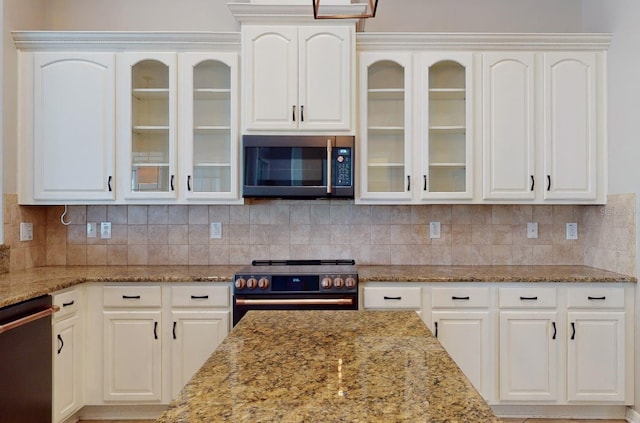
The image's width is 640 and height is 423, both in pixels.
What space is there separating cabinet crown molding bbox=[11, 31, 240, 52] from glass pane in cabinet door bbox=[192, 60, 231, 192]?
14 cm

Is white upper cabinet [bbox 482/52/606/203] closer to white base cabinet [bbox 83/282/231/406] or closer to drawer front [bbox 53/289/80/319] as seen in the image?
white base cabinet [bbox 83/282/231/406]

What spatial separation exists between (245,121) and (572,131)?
7.42ft

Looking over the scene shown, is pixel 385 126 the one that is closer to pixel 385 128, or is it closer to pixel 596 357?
pixel 385 128

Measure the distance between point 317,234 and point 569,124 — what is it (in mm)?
1956

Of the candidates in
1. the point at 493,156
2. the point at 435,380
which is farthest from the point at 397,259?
the point at 435,380

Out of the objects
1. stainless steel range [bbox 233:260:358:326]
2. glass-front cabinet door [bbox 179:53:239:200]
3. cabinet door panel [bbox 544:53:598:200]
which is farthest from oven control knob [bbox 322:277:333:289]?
cabinet door panel [bbox 544:53:598:200]

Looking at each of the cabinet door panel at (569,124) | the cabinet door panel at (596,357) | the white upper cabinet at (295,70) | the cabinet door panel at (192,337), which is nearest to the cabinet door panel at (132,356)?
the cabinet door panel at (192,337)

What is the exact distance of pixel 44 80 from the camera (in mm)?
2977

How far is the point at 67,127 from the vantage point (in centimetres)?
298

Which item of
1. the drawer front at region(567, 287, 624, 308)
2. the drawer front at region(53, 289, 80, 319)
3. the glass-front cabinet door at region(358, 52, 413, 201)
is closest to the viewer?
the drawer front at region(53, 289, 80, 319)

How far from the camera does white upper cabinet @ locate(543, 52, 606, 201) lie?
9.84 feet

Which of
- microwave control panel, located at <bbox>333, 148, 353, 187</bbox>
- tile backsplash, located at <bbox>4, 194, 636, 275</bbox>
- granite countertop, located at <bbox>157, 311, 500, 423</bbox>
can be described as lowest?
granite countertop, located at <bbox>157, 311, 500, 423</bbox>

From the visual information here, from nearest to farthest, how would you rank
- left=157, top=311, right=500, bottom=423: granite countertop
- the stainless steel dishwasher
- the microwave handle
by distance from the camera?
left=157, top=311, right=500, bottom=423: granite countertop
the stainless steel dishwasher
the microwave handle

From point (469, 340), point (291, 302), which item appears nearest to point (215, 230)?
point (291, 302)
